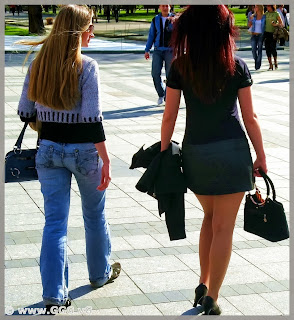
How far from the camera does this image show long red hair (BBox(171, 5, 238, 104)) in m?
4.32

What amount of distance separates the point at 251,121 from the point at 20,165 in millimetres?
1475

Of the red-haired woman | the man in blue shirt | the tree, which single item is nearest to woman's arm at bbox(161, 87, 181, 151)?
the red-haired woman

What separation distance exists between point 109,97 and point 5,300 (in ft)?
33.5

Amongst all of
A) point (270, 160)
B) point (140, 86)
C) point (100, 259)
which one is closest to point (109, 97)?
point (140, 86)

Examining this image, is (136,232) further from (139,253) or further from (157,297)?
(157,297)

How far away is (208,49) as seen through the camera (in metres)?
4.35

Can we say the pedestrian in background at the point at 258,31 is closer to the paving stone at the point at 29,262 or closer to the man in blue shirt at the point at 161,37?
the man in blue shirt at the point at 161,37

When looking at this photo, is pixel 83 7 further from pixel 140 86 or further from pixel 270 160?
pixel 140 86

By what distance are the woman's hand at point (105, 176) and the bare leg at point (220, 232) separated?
21.5 inches

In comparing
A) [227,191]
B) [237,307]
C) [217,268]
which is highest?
[227,191]

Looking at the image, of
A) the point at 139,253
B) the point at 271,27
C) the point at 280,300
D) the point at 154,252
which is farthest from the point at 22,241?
the point at 271,27

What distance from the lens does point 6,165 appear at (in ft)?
16.1

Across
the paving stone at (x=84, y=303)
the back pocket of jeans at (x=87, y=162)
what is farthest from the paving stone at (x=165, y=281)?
the back pocket of jeans at (x=87, y=162)

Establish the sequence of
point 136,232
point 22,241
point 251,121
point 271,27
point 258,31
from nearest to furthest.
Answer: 1. point 251,121
2. point 22,241
3. point 136,232
4. point 258,31
5. point 271,27
